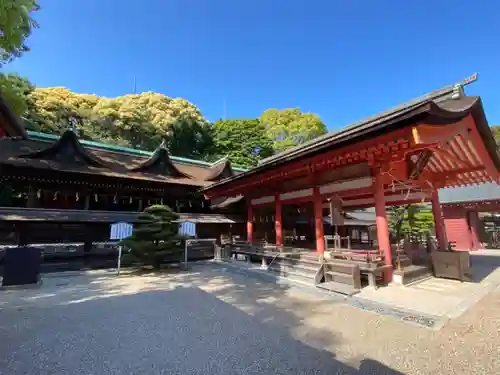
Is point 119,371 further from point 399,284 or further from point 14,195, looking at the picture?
point 14,195

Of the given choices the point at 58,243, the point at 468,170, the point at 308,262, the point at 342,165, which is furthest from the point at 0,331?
the point at 468,170

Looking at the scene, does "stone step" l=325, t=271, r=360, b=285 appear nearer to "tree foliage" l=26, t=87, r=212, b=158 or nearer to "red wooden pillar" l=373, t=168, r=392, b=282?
"red wooden pillar" l=373, t=168, r=392, b=282

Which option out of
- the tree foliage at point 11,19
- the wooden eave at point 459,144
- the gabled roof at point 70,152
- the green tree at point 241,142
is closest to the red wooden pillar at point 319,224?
the wooden eave at point 459,144

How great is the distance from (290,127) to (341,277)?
117 feet

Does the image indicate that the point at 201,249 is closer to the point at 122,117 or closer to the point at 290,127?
the point at 122,117

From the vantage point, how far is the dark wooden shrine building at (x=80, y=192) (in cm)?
1050

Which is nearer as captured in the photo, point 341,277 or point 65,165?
point 341,277

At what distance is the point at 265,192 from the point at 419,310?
295 inches

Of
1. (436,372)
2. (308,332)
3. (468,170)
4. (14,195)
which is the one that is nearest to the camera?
(436,372)

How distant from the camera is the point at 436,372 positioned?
292 cm

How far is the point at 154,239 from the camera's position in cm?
970

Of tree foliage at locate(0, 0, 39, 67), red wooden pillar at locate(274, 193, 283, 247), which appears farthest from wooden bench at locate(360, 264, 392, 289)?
tree foliage at locate(0, 0, 39, 67)

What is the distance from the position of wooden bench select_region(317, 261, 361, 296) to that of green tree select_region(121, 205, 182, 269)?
231 inches

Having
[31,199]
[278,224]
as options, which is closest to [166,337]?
[278,224]
